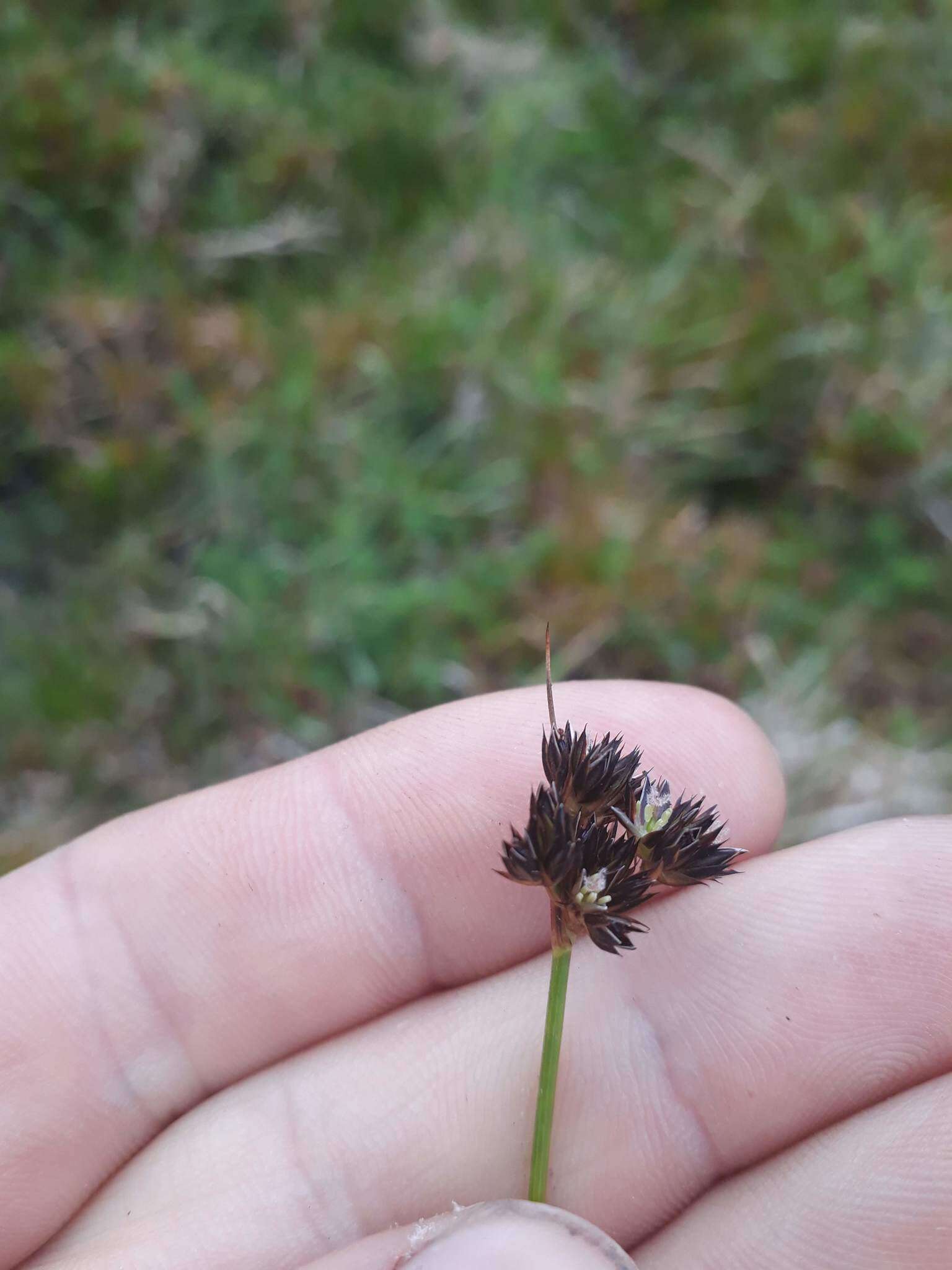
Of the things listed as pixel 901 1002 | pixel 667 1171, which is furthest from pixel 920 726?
pixel 667 1171

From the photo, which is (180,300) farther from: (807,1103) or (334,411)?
(807,1103)

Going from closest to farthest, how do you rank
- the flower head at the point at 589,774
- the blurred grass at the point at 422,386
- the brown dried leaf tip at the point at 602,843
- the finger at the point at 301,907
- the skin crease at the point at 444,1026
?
the brown dried leaf tip at the point at 602,843
the flower head at the point at 589,774
the skin crease at the point at 444,1026
the finger at the point at 301,907
the blurred grass at the point at 422,386

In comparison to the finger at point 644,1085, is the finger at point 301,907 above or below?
above

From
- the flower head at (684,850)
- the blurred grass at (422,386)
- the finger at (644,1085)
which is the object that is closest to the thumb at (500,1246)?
the finger at (644,1085)

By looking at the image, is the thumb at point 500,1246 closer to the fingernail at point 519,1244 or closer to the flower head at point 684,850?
the fingernail at point 519,1244

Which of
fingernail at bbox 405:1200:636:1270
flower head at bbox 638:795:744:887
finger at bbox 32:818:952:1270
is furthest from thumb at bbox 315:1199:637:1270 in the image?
flower head at bbox 638:795:744:887

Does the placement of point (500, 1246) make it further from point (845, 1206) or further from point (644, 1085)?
point (845, 1206)

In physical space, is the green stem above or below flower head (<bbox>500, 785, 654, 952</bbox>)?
below

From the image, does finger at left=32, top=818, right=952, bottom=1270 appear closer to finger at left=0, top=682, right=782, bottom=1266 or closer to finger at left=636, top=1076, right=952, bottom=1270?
finger at left=636, top=1076, right=952, bottom=1270

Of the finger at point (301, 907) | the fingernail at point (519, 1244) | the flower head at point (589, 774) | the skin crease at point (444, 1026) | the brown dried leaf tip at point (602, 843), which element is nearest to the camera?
the fingernail at point (519, 1244)

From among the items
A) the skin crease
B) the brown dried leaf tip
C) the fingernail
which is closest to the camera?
the fingernail
